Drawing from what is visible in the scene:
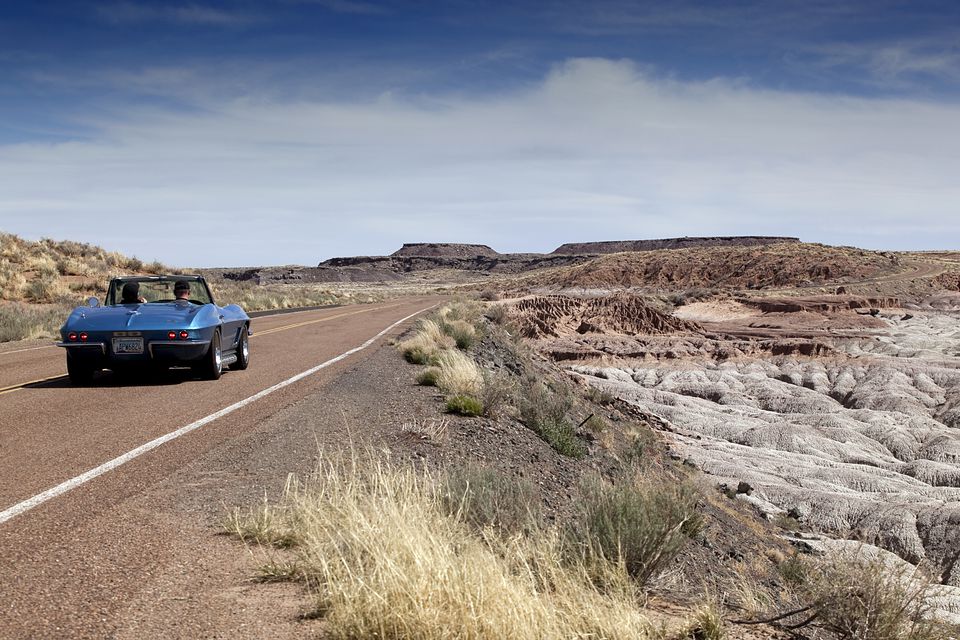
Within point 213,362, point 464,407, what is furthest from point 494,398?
point 213,362

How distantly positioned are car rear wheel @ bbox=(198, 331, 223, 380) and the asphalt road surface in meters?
0.16

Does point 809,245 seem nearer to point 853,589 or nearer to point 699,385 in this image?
point 699,385

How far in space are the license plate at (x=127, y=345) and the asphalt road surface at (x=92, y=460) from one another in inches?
21.7

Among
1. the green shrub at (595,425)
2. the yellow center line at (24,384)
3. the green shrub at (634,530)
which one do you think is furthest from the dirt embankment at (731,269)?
the green shrub at (634,530)

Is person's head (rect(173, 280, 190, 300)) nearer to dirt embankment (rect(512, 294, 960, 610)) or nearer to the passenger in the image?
A: the passenger

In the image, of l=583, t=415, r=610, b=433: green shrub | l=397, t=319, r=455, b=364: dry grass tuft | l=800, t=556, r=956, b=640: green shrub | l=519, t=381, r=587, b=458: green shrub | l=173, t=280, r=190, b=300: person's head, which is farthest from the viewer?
l=583, t=415, r=610, b=433: green shrub

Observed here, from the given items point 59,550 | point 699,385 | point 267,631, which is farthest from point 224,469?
point 699,385

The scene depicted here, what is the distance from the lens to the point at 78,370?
10742mm

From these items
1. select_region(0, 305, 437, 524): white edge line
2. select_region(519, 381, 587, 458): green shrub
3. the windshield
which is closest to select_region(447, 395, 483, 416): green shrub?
select_region(519, 381, 587, 458): green shrub

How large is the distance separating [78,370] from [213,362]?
183cm

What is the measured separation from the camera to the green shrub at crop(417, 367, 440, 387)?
12.2 meters

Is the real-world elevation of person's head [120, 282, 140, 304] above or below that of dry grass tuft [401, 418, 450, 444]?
above

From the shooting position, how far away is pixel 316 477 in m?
6.04

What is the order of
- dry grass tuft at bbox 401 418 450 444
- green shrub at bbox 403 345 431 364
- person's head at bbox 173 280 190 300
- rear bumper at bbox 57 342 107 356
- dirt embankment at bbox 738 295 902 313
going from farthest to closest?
dirt embankment at bbox 738 295 902 313 → green shrub at bbox 403 345 431 364 → person's head at bbox 173 280 190 300 → rear bumper at bbox 57 342 107 356 → dry grass tuft at bbox 401 418 450 444
